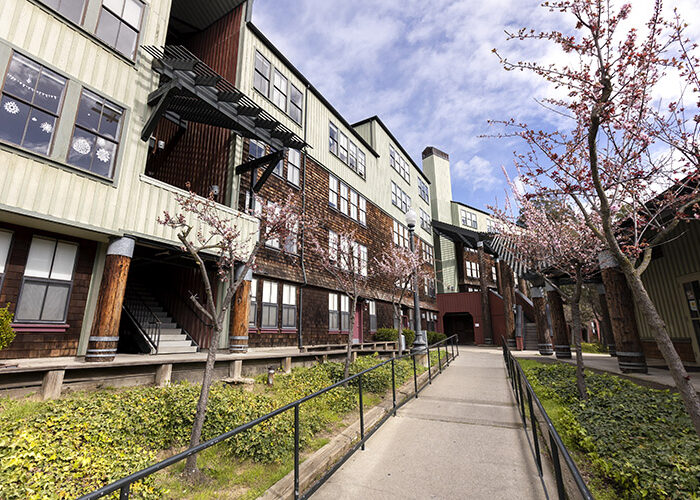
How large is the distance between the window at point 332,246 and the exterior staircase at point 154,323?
683 centimetres

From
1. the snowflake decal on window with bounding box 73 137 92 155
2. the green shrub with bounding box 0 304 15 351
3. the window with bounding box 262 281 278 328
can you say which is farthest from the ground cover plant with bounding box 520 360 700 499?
the snowflake decal on window with bounding box 73 137 92 155

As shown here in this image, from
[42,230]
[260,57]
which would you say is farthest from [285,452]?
[260,57]

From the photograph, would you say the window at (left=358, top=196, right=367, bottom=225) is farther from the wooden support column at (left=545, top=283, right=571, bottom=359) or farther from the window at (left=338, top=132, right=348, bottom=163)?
the wooden support column at (left=545, top=283, right=571, bottom=359)

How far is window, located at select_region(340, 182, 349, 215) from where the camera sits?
1931 centimetres

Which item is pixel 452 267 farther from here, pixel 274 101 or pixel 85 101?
pixel 85 101

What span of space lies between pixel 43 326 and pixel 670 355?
35.7 feet

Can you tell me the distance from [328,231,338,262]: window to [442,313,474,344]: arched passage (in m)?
21.8

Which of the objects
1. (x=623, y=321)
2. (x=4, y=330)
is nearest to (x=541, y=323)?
(x=623, y=321)

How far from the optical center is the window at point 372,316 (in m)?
20.4

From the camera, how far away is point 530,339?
2672 centimetres

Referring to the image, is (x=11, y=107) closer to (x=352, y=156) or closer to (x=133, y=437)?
(x=133, y=437)

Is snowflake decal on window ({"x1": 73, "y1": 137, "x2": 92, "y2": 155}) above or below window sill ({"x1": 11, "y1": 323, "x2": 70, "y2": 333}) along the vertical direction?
above

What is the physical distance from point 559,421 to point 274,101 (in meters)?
15.2

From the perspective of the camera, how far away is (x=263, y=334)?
12.9m
